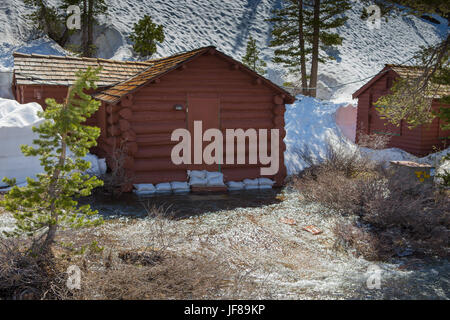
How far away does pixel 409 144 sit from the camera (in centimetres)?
1644

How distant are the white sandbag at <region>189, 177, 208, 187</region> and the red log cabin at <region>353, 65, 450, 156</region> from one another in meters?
8.53

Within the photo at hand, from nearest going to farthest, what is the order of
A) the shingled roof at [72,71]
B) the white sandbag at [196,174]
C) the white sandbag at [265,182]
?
the white sandbag at [196,174] < the white sandbag at [265,182] < the shingled roof at [72,71]

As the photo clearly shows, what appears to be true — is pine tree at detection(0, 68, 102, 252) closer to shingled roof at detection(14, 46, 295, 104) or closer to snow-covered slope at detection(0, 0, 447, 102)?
shingled roof at detection(14, 46, 295, 104)

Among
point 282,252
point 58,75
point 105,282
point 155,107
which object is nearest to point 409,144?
point 155,107

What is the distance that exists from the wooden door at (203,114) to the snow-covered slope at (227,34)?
18.7 meters

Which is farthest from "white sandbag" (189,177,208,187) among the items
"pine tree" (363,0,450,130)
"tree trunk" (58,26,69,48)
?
"tree trunk" (58,26,69,48)

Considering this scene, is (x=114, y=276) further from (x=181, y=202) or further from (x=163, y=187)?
(x=163, y=187)

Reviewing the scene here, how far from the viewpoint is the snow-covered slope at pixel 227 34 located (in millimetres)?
30406

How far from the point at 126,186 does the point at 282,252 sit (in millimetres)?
4954

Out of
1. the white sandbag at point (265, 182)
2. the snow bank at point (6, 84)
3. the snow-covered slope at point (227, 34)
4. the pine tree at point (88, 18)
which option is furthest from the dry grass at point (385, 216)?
the snow-covered slope at point (227, 34)

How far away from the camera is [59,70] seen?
43.2 feet

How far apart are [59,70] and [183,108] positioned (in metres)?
5.17

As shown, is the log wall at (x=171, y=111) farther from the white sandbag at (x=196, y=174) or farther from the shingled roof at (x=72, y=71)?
the shingled roof at (x=72, y=71)

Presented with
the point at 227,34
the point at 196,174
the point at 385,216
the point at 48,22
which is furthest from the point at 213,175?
the point at 227,34
